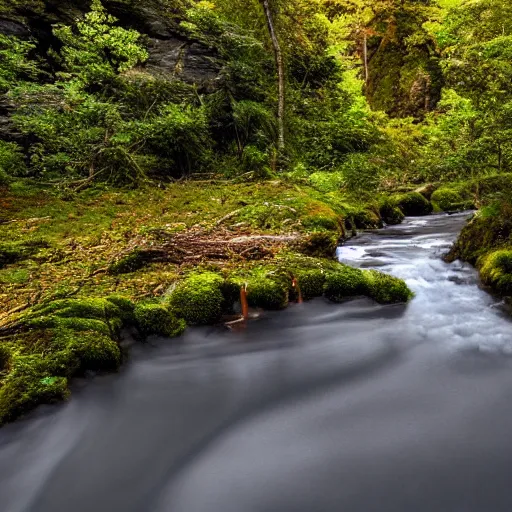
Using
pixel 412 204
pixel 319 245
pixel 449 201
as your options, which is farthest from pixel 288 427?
pixel 449 201

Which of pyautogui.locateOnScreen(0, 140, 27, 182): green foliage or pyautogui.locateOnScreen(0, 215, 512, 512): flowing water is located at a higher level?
pyautogui.locateOnScreen(0, 140, 27, 182): green foliage

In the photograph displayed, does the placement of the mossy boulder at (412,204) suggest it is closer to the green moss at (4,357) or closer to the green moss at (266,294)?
the green moss at (266,294)

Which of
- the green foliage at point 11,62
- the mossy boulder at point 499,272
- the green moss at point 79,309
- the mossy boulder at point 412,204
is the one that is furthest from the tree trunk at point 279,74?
the green moss at point 79,309

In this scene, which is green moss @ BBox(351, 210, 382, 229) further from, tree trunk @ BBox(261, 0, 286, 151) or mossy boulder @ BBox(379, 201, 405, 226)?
tree trunk @ BBox(261, 0, 286, 151)

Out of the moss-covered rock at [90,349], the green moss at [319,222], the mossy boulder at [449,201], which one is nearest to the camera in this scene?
the moss-covered rock at [90,349]

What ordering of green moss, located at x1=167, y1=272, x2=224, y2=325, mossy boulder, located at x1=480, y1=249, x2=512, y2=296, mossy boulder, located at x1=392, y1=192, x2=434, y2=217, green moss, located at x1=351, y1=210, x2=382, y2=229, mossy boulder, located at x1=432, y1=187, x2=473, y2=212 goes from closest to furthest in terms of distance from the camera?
green moss, located at x1=167, y1=272, x2=224, y2=325 → mossy boulder, located at x1=480, y1=249, x2=512, y2=296 → green moss, located at x1=351, y1=210, x2=382, y2=229 → mossy boulder, located at x1=392, y1=192, x2=434, y2=217 → mossy boulder, located at x1=432, y1=187, x2=473, y2=212

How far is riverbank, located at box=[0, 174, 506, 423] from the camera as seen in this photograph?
8.55ft

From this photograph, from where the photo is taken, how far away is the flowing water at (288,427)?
190 centimetres

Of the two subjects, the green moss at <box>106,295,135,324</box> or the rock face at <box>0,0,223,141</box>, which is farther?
the rock face at <box>0,0,223,141</box>

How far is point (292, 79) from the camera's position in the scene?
13.3m

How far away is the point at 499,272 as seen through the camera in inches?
165

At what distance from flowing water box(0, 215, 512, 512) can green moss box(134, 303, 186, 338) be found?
13cm

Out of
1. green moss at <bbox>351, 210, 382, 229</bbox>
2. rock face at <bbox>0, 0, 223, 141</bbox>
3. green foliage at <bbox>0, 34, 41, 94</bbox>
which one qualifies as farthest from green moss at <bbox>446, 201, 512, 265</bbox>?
rock face at <bbox>0, 0, 223, 141</bbox>

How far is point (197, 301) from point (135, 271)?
0.94 m
